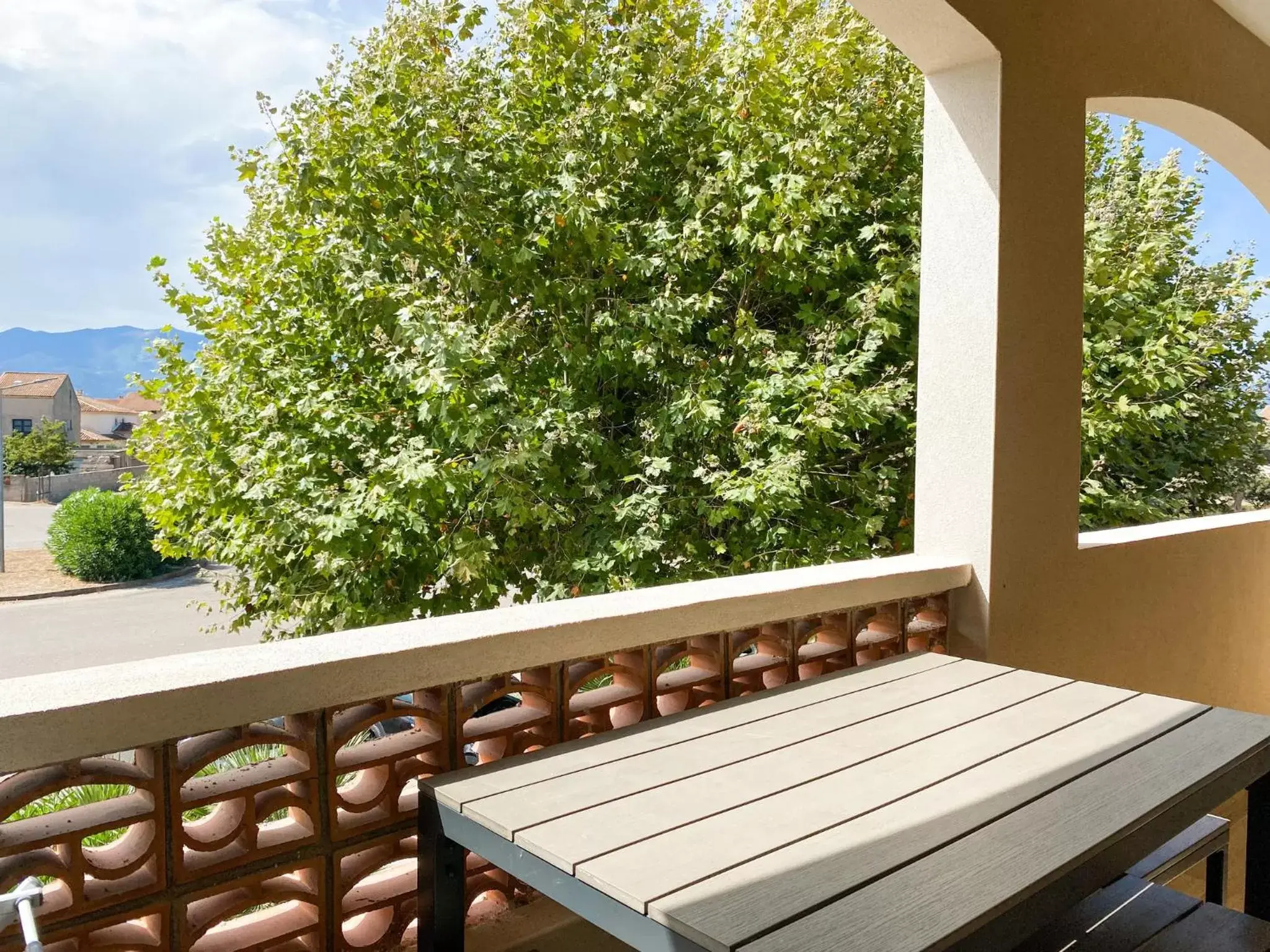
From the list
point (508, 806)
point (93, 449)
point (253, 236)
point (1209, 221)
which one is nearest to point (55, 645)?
point (93, 449)

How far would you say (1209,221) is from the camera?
6.10 metres

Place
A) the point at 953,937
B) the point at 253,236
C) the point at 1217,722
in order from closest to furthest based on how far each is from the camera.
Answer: the point at 953,937, the point at 1217,722, the point at 253,236

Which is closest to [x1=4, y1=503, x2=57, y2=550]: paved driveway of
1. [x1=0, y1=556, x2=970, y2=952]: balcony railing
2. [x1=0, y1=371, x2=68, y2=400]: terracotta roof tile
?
[x1=0, y1=371, x2=68, y2=400]: terracotta roof tile

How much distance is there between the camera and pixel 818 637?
1.96m

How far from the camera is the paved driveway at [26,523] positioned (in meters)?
7.21

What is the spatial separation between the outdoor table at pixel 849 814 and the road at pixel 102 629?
6098 millimetres

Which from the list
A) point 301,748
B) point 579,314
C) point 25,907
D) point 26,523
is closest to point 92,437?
point 26,523

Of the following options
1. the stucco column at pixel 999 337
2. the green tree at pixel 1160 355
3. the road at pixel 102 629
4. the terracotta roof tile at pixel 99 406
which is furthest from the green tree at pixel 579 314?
the road at pixel 102 629

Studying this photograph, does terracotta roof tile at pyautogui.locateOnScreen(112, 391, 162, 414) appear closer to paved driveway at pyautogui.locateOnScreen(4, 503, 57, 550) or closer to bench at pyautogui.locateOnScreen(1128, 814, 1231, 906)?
paved driveway at pyautogui.locateOnScreen(4, 503, 57, 550)

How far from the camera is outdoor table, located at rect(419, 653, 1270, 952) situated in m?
0.89

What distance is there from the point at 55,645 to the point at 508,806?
792 cm

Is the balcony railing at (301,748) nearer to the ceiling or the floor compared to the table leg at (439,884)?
nearer to the ceiling

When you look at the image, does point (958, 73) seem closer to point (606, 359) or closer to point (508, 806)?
point (508, 806)

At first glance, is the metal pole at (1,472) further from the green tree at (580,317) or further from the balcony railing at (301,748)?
the balcony railing at (301,748)
